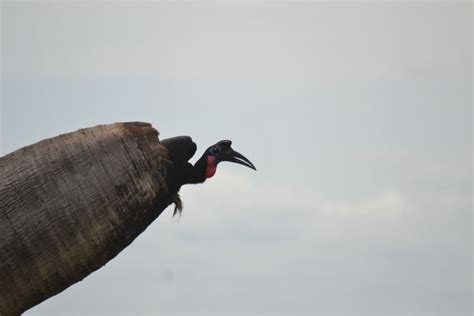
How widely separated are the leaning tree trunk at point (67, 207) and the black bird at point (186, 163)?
3.70 feet

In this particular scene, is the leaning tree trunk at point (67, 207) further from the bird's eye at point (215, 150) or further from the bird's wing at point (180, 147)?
the bird's eye at point (215, 150)

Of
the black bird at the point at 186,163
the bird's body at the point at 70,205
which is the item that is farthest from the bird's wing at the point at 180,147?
the bird's body at the point at 70,205

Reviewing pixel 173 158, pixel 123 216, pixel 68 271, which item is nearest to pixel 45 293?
pixel 68 271

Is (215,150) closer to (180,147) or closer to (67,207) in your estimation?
(180,147)

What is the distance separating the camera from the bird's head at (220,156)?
2872 centimetres

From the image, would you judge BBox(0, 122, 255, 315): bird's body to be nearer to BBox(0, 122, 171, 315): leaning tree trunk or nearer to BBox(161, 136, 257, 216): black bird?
BBox(0, 122, 171, 315): leaning tree trunk

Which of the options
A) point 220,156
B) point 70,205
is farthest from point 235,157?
point 70,205

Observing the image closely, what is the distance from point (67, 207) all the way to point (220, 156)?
5.88 meters

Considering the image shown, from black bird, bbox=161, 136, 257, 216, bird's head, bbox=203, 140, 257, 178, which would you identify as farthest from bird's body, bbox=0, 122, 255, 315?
bird's head, bbox=203, 140, 257, 178

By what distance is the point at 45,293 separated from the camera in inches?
991

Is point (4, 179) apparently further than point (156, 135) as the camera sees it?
No

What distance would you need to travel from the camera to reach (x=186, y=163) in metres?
27.5

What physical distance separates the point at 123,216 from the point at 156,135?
242 cm

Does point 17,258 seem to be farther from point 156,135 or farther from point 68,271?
point 156,135
